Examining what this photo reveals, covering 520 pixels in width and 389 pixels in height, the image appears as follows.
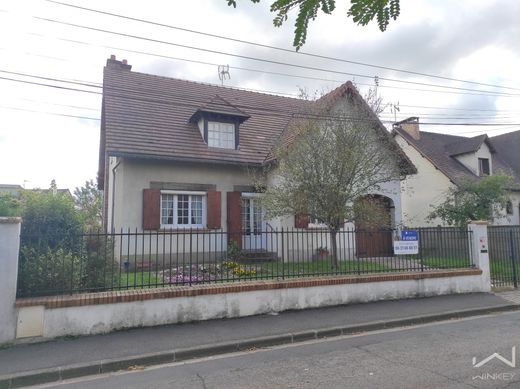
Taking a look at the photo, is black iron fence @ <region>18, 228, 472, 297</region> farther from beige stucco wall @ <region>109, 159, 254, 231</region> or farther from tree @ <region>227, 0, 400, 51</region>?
tree @ <region>227, 0, 400, 51</region>

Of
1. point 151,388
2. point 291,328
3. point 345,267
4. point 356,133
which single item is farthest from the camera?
point 356,133

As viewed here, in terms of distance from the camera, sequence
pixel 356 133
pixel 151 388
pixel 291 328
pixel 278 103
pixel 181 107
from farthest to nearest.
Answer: pixel 278 103 < pixel 181 107 < pixel 356 133 < pixel 291 328 < pixel 151 388

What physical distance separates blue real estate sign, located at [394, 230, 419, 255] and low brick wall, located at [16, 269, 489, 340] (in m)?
0.69

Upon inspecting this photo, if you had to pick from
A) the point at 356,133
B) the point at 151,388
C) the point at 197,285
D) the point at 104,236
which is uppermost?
the point at 356,133

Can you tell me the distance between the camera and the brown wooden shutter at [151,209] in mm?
13031

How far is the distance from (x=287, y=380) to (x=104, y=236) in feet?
15.4

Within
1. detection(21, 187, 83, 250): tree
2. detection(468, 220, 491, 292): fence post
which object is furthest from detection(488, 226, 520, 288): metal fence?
detection(21, 187, 83, 250): tree

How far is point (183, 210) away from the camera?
14055 mm

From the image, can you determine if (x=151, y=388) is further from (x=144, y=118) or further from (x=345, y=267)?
(x=144, y=118)

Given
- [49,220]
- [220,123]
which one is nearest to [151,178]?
[220,123]

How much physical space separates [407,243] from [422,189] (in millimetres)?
14312

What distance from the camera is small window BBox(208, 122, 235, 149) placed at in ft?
49.5

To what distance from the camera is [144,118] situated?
14.8m

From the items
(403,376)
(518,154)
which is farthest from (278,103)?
(518,154)
